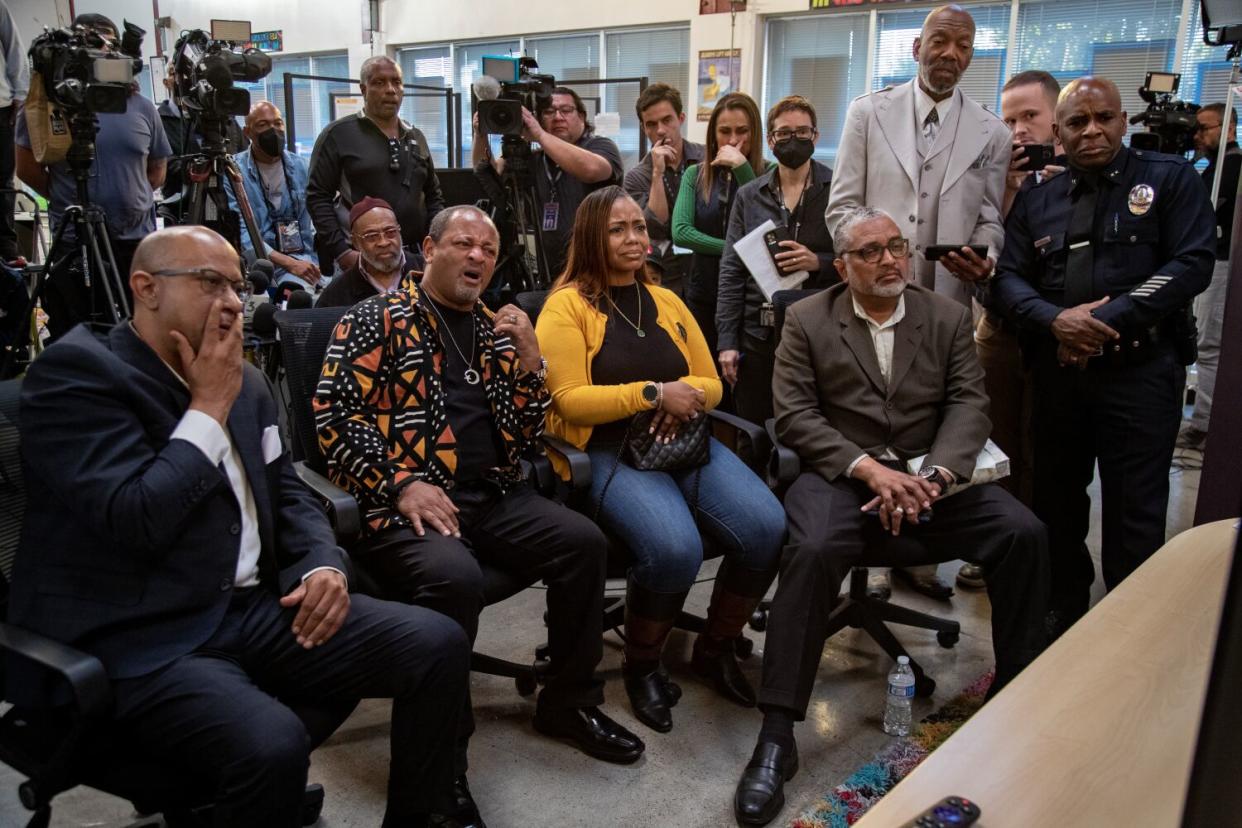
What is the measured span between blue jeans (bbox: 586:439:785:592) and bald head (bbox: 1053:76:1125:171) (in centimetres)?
125

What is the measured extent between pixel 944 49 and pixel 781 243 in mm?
721

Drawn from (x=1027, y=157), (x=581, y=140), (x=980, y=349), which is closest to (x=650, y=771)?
(x=980, y=349)

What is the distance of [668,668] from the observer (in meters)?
2.73

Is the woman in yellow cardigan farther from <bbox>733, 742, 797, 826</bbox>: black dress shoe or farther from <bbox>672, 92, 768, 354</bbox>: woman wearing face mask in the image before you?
<bbox>672, 92, 768, 354</bbox>: woman wearing face mask

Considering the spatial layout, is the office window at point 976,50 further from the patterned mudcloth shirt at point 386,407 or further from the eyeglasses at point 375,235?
the patterned mudcloth shirt at point 386,407

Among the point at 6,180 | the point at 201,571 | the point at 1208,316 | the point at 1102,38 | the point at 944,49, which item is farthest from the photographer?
the point at 1102,38

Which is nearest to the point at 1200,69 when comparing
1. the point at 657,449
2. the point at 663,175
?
the point at 663,175

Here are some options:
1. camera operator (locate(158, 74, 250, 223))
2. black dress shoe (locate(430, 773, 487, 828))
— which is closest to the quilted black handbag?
black dress shoe (locate(430, 773, 487, 828))

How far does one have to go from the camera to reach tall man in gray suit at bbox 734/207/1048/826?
220 centimetres

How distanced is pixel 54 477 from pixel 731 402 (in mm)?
2344

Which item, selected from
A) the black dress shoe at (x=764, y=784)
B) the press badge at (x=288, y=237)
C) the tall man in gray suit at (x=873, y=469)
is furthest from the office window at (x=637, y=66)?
the black dress shoe at (x=764, y=784)

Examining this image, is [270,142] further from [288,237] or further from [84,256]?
[84,256]

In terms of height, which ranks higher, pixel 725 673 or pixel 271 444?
pixel 271 444

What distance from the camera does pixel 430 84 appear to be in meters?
10.9
